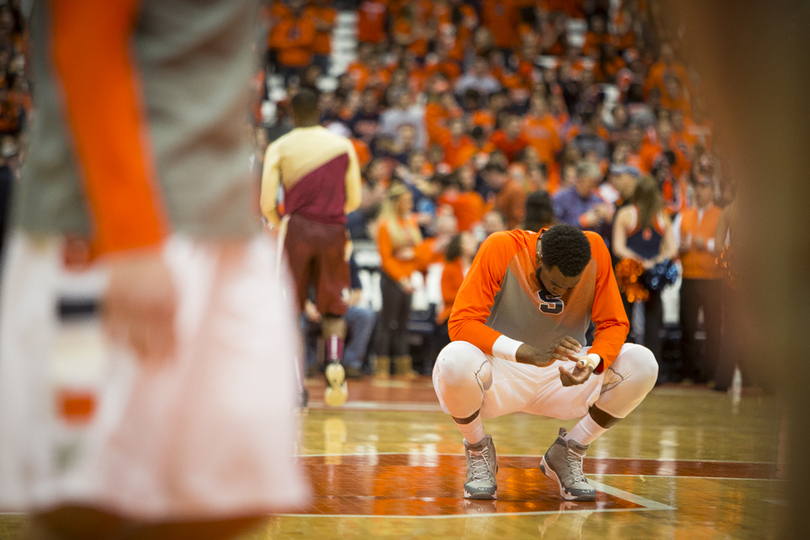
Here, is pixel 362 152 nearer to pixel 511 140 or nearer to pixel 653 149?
pixel 511 140

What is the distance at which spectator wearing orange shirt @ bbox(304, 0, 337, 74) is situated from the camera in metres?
15.5

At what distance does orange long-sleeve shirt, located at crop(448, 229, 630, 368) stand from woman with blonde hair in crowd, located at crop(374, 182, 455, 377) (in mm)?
5538

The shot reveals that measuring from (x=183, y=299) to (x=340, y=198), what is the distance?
5.46 m

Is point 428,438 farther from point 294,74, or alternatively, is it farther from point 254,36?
point 294,74

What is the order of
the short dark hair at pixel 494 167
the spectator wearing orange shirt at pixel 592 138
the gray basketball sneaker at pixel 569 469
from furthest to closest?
the spectator wearing orange shirt at pixel 592 138
the short dark hair at pixel 494 167
the gray basketball sneaker at pixel 569 469

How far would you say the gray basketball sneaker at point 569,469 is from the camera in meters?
4.03

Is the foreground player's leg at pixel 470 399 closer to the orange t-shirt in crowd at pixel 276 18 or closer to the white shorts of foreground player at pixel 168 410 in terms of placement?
the white shorts of foreground player at pixel 168 410

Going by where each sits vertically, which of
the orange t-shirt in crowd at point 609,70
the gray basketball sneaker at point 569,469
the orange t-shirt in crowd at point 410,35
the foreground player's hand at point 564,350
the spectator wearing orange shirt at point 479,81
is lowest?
the gray basketball sneaker at point 569,469

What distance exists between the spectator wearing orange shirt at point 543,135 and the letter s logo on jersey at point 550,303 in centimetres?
881

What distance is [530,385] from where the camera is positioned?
13.8 feet

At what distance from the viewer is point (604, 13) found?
59.5ft

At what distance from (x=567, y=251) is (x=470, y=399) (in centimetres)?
75

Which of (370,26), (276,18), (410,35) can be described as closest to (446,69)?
(410,35)

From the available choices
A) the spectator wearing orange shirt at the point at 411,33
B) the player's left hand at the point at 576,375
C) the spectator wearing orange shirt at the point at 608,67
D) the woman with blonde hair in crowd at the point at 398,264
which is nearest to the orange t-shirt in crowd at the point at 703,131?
the player's left hand at the point at 576,375
